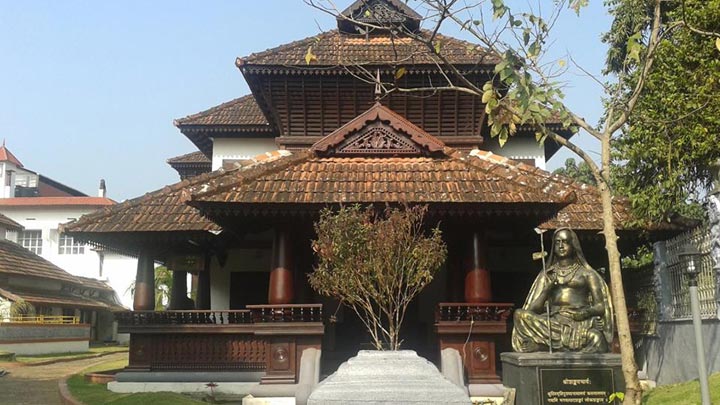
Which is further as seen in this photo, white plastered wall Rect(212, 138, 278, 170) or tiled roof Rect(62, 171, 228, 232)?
white plastered wall Rect(212, 138, 278, 170)

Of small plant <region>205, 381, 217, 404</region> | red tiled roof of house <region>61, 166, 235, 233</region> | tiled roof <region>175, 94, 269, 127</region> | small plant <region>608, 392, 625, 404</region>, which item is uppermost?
tiled roof <region>175, 94, 269, 127</region>

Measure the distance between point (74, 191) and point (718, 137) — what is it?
56.3m

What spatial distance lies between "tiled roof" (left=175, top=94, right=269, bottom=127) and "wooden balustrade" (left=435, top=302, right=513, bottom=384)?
28.6ft

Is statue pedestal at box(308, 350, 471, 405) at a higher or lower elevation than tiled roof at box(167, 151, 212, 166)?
lower

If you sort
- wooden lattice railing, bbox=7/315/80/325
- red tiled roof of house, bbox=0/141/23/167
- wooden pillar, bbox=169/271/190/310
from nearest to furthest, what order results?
1. wooden pillar, bbox=169/271/190/310
2. wooden lattice railing, bbox=7/315/80/325
3. red tiled roof of house, bbox=0/141/23/167

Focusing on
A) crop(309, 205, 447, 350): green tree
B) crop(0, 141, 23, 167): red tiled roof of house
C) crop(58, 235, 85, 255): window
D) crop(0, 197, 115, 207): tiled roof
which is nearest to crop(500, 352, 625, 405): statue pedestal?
crop(309, 205, 447, 350): green tree

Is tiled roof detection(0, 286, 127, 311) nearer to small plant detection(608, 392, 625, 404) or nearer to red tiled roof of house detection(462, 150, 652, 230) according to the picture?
red tiled roof of house detection(462, 150, 652, 230)

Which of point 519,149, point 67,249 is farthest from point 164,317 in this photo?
point 67,249

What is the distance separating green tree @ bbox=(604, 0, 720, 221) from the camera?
10539 millimetres

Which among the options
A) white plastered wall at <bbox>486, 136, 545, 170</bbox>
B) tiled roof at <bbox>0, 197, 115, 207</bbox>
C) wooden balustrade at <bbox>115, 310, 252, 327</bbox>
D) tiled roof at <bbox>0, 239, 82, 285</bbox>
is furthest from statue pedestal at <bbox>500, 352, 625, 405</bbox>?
tiled roof at <bbox>0, 197, 115, 207</bbox>

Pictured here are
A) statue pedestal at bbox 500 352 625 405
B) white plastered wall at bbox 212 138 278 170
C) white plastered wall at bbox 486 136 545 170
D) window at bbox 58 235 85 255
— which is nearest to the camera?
statue pedestal at bbox 500 352 625 405

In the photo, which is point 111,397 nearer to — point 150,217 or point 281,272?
point 150,217

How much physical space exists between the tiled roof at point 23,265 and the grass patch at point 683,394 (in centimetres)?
2679

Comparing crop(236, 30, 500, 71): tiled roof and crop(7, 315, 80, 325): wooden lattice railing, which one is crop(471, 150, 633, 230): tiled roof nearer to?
crop(236, 30, 500, 71): tiled roof
